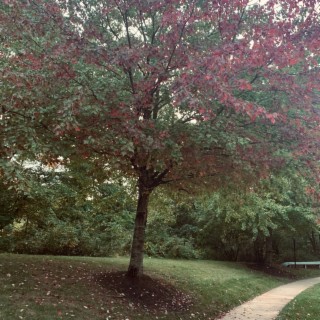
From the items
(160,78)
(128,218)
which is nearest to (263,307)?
(160,78)

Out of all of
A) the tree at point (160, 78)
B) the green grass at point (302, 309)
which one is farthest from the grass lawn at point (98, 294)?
the tree at point (160, 78)

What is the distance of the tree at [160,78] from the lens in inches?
213

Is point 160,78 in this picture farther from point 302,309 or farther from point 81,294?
point 302,309

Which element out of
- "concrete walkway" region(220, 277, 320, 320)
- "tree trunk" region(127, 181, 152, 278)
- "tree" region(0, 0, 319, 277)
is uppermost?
"tree" region(0, 0, 319, 277)

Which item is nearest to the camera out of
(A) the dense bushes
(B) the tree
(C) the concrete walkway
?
(B) the tree

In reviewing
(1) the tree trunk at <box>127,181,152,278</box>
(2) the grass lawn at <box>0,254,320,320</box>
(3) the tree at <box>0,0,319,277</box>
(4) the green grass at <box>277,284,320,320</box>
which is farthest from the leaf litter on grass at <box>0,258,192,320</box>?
(3) the tree at <box>0,0,319,277</box>

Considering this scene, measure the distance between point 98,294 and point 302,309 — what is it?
19.4 ft

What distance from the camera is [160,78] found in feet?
20.9

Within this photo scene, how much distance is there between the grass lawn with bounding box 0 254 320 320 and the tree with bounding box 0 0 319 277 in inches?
108

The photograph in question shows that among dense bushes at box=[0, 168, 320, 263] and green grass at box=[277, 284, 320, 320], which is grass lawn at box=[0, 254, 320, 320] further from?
dense bushes at box=[0, 168, 320, 263]

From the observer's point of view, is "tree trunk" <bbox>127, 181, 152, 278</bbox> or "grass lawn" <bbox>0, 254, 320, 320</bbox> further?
"tree trunk" <bbox>127, 181, 152, 278</bbox>

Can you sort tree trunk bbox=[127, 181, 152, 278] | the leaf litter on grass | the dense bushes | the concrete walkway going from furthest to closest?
the dense bushes < tree trunk bbox=[127, 181, 152, 278] < the concrete walkway < the leaf litter on grass

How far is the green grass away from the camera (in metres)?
8.97

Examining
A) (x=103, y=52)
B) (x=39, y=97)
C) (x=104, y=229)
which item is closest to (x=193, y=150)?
(x=103, y=52)
